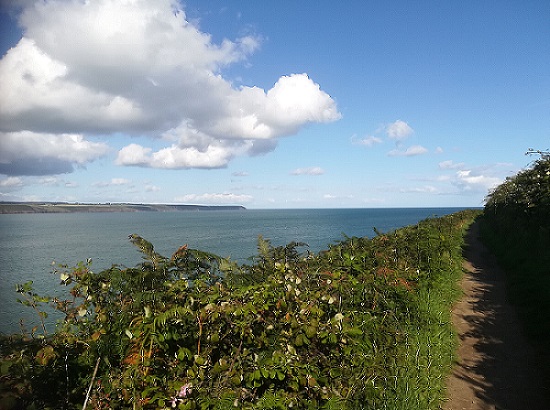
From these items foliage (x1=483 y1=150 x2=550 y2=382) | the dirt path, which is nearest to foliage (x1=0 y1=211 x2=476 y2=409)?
the dirt path

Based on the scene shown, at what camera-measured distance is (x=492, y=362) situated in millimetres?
5340

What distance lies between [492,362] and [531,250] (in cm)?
760

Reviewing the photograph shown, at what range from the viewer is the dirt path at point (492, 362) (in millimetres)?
4391

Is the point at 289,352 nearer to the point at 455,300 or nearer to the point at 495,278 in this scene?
the point at 455,300

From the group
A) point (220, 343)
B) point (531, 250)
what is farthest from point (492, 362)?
point (531, 250)

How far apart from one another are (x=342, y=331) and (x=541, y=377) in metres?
3.37

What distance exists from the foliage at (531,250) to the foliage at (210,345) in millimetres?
3077

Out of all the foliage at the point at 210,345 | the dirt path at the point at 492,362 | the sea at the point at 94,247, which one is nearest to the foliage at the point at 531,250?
the dirt path at the point at 492,362

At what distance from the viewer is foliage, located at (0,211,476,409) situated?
9.81ft

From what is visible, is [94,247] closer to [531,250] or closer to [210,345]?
[531,250]

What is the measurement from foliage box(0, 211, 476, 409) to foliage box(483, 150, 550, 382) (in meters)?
3.08

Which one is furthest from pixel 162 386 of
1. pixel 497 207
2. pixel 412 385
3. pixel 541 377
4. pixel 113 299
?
pixel 497 207

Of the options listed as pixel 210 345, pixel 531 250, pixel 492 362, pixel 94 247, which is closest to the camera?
pixel 210 345

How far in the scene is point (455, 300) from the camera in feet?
25.7
